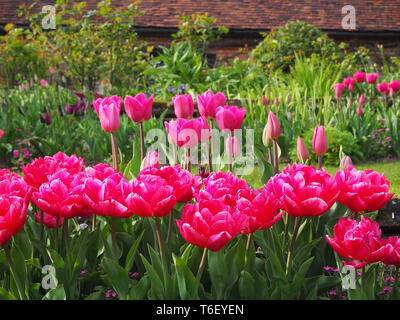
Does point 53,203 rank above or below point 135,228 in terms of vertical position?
above

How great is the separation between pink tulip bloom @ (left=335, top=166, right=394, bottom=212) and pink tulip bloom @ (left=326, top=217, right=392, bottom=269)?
3.6 inches

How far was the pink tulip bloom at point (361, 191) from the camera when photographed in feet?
5.34

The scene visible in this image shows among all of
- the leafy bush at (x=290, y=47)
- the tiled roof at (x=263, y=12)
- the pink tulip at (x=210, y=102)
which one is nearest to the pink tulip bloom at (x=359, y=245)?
the pink tulip at (x=210, y=102)

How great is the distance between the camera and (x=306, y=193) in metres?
1.48

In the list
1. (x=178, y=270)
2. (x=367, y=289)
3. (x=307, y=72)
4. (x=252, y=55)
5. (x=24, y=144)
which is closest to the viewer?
(x=178, y=270)

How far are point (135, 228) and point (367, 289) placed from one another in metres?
0.81

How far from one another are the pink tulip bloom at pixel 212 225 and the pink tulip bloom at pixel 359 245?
32cm

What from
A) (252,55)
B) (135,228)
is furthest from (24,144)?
(252,55)

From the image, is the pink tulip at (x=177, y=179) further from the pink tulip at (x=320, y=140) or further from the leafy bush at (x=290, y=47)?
the leafy bush at (x=290, y=47)

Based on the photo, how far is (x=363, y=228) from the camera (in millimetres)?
1545

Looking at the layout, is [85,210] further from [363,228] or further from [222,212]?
[363,228]

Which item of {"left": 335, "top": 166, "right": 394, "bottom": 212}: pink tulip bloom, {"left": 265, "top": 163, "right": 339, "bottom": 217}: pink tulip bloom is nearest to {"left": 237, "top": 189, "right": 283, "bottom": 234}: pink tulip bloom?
{"left": 265, "top": 163, "right": 339, "bottom": 217}: pink tulip bloom

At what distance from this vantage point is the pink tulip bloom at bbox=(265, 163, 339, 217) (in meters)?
1.48

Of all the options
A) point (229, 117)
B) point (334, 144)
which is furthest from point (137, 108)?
point (334, 144)
